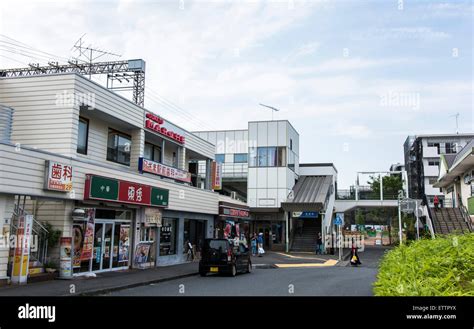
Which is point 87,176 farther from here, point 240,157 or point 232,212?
point 240,157

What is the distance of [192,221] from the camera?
2505 centimetres

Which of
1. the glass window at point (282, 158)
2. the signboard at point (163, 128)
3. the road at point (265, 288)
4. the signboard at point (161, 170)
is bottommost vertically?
the road at point (265, 288)

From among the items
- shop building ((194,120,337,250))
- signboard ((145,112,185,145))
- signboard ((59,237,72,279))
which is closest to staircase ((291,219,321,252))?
shop building ((194,120,337,250))

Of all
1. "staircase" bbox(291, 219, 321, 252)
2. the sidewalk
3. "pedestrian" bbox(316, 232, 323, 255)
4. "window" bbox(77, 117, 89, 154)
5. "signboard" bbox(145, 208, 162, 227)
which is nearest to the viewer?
the sidewalk

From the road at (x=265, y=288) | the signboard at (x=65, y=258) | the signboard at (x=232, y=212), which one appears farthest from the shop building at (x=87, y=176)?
the signboard at (x=232, y=212)

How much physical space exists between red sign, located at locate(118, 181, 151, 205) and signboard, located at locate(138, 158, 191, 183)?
3.85 feet

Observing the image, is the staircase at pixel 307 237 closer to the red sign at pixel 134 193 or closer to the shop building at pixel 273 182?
the shop building at pixel 273 182

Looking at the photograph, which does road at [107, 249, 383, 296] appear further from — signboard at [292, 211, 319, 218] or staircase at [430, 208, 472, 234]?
signboard at [292, 211, 319, 218]

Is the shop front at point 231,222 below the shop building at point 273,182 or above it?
below

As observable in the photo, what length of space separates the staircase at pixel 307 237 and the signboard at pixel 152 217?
17609 millimetres

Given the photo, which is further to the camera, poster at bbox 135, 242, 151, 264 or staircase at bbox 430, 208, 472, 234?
staircase at bbox 430, 208, 472, 234

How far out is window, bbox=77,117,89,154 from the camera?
1695 centimetres

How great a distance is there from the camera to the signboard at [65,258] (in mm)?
14133
